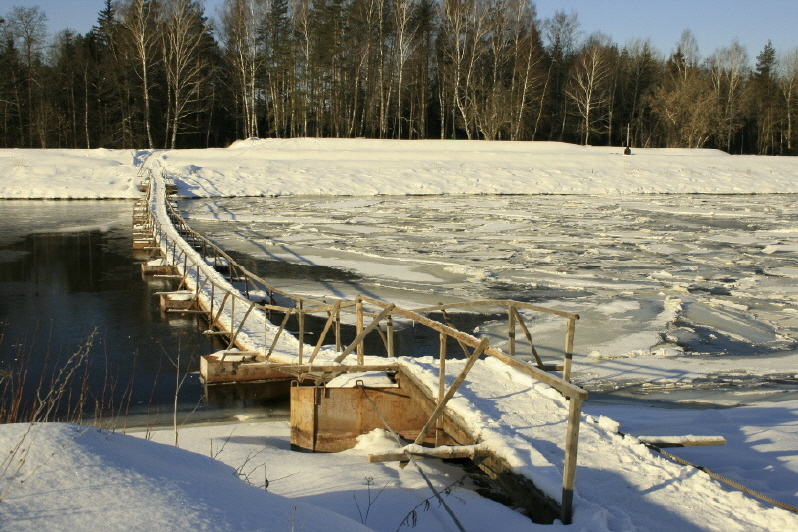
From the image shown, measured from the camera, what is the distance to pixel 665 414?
725 cm

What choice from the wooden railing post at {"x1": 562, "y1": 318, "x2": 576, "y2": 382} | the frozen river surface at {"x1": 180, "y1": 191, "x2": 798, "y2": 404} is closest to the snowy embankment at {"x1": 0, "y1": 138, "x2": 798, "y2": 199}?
the frozen river surface at {"x1": 180, "y1": 191, "x2": 798, "y2": 404}

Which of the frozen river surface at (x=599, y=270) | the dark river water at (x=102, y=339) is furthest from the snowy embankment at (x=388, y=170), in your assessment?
the dark river water at (x=102, y=339)

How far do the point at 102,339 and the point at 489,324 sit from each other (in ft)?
17.9

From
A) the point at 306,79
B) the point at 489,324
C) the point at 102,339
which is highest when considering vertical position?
the point at 306,79

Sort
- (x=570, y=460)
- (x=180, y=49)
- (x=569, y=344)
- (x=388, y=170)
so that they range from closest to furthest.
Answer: (x=570, y=460) → (x=569, y=344) → (x=388, y=170) → (x=180, y=49)

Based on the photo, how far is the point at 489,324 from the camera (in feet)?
36.6

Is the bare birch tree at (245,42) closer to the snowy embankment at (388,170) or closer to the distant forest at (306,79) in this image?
the distant forest at (306,79)

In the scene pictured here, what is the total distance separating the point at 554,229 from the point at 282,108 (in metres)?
37.0

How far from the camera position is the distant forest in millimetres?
51531

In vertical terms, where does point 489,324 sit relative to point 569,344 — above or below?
below

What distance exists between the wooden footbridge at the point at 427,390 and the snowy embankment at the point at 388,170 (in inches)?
957

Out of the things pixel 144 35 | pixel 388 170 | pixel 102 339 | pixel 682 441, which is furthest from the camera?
pixel 144 35

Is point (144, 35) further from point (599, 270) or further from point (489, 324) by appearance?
point (489, 324)

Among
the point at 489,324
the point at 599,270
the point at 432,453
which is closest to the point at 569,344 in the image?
the point at 432,453
